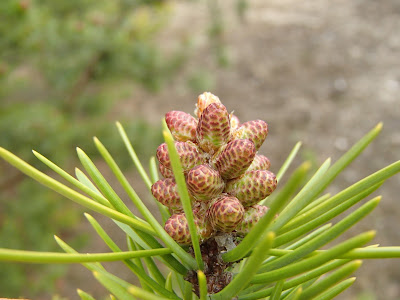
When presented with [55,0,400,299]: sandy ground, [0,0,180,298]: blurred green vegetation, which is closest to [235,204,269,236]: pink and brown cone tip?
[0,0,180,298]: blurred green vegetation

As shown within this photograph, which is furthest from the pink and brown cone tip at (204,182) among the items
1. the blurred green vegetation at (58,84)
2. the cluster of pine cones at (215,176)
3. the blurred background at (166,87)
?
the blurred green vegetation at (58,84)

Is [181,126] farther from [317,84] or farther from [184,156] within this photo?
[317,84]

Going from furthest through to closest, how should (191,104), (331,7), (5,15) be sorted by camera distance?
(331,7)
(191,104)
(5,15)

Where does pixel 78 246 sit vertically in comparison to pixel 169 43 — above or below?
below

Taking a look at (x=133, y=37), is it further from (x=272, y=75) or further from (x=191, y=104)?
(x=272, y=75)

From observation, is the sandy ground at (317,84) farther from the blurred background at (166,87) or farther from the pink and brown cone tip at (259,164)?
the pink and brown cone tip at (259,164)

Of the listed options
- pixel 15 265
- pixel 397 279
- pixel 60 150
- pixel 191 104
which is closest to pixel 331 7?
pixel 191 104
